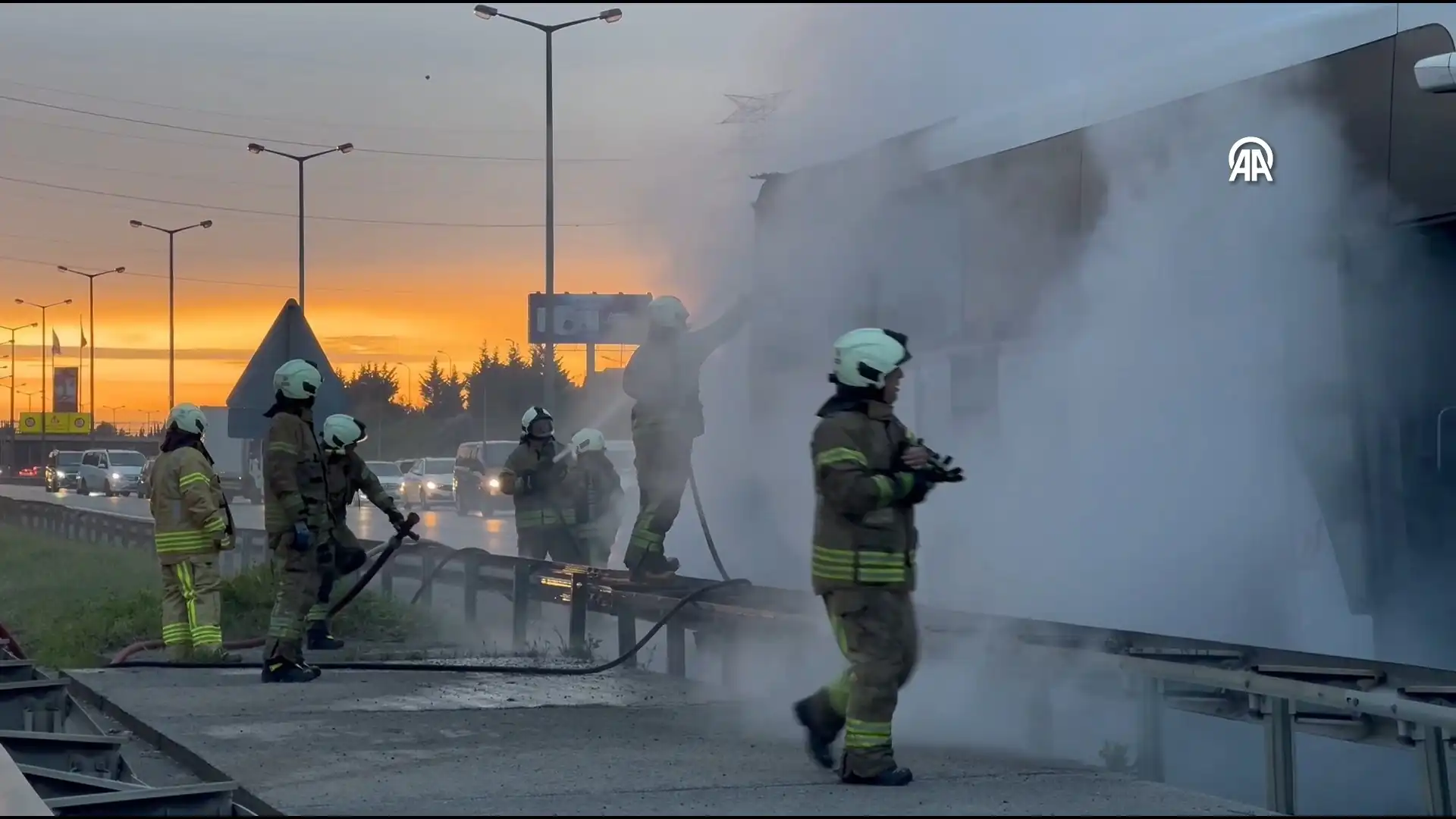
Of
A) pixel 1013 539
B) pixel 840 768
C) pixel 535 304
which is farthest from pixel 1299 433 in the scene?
pixel 535 304

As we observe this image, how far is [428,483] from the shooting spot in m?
40.6

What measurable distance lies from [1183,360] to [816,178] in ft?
11.2

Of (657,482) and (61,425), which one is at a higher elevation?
(61,425)

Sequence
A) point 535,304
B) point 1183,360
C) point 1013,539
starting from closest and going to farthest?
point 1183,360 < point 1013,539 < point 535,304

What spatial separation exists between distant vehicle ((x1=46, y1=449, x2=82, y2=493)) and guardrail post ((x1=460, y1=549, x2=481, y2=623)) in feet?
149

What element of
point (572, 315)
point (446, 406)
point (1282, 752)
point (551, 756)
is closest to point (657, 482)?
point (551, 756)

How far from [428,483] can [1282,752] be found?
35.7 metres

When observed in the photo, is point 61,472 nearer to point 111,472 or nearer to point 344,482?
point 111,472

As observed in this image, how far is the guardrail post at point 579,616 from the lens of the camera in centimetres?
1046

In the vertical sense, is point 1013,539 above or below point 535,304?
below

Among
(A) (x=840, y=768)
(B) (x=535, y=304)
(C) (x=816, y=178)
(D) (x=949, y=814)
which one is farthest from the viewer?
(B) (x=535, y=304)

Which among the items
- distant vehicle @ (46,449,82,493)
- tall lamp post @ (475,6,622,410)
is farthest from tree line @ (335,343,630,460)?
tall lamp post @ (475,6,622,410)

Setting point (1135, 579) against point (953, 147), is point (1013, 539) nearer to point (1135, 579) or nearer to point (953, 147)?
point (1135, 579)

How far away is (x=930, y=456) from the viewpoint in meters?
5.85
